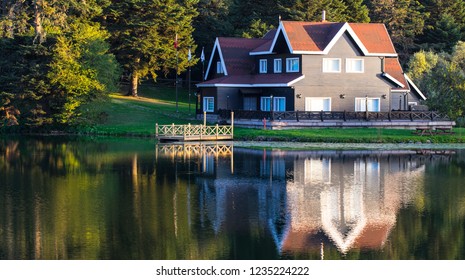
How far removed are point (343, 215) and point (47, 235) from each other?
1065cm

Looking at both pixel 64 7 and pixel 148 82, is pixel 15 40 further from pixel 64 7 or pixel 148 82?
pixel 148 82

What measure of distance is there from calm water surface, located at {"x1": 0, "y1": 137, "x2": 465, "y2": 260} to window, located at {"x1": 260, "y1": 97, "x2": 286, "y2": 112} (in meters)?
20.0

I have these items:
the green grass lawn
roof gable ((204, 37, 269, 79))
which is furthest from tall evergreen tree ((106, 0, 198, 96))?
roof gable ((204, 37, 269, 79))

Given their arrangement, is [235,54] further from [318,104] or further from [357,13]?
[357,13]

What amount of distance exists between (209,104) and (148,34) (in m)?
15.8

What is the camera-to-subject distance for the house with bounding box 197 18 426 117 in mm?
72125

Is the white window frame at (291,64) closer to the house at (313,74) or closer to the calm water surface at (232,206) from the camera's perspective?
the house at (313,74)

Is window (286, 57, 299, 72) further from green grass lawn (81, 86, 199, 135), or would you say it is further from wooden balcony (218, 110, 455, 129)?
green grass lawn (81, 86, 199, 135)

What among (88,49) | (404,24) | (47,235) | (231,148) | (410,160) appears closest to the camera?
(47,235)

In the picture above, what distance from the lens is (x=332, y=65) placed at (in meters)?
73.0

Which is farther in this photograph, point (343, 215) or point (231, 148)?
point (231, 148)

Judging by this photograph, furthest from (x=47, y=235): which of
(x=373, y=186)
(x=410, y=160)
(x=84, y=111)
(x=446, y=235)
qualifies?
(x=84, y=111)

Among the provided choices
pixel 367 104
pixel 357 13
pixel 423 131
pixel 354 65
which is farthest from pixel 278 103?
pixel 357 13

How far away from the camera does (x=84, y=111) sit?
2923 inches
